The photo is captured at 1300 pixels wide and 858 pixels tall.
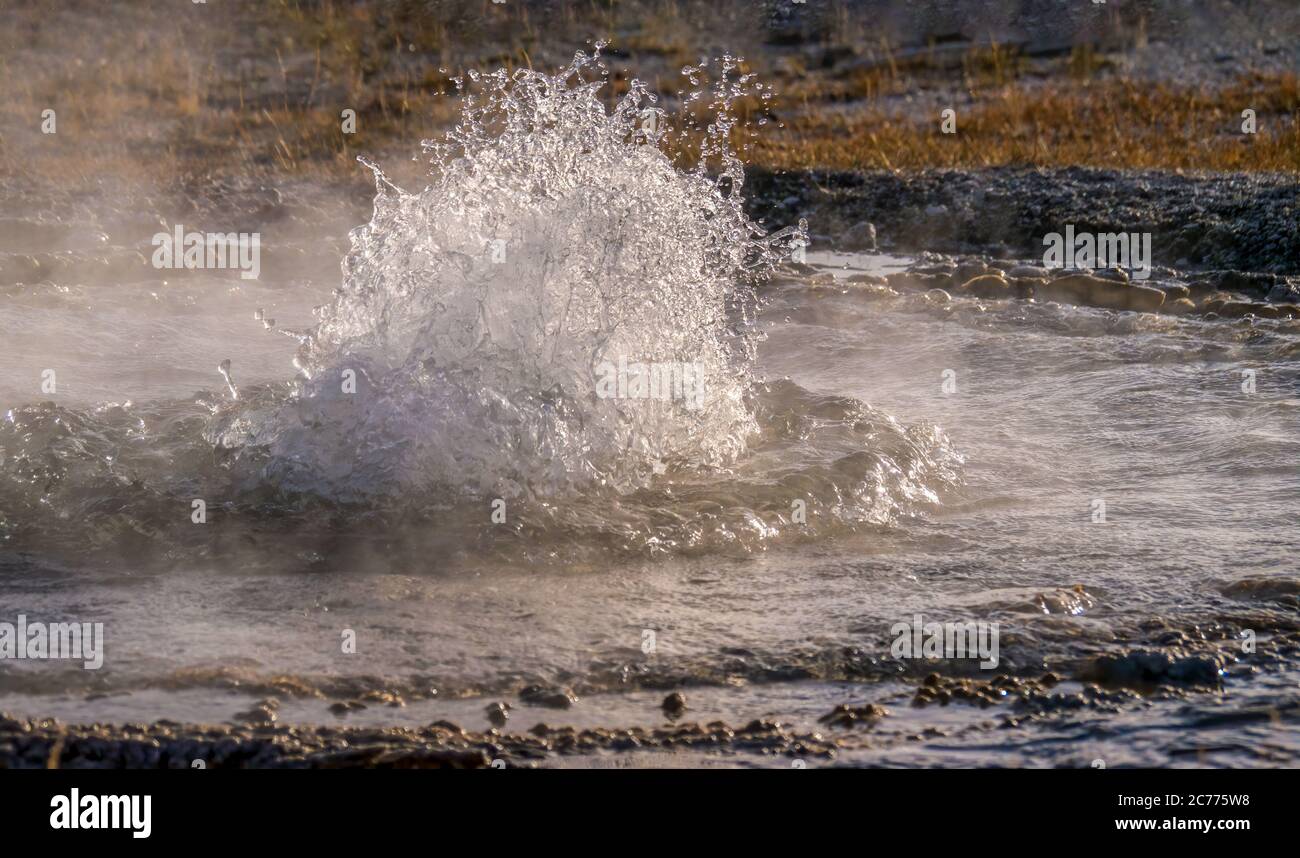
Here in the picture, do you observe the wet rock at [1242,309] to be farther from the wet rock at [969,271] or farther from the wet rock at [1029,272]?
the wet rock at [969,271]

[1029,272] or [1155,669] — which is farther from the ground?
[1029,272]

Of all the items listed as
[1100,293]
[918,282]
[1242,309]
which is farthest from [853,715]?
[918,282]

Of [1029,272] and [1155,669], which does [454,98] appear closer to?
[1029,272]

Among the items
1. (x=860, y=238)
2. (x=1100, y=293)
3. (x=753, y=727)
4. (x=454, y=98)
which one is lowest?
(x=753, y=727)

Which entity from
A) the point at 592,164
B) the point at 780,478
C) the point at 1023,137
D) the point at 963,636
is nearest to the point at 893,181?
the point at 1023,137

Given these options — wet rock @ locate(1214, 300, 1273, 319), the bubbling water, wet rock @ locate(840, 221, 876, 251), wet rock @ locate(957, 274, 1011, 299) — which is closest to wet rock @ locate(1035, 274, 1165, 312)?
wet rock @ locate(957, 274, 1011, 299)

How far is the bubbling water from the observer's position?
185 inches

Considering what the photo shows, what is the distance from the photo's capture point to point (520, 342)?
5012mm

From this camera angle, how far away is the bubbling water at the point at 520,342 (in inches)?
185

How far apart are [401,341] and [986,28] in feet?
49.6

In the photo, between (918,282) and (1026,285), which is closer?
(1026,285)

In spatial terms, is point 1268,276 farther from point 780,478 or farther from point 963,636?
point 963,636

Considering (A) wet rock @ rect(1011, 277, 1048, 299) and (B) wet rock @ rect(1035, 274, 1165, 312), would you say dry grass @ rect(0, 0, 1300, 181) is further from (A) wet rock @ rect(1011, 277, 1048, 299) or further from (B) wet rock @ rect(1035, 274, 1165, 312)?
(B) wet rock @ rect(1035, 274, 1165, 312)

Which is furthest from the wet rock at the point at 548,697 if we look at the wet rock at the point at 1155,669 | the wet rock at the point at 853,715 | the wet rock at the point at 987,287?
the wet rock at the point at 987,287
